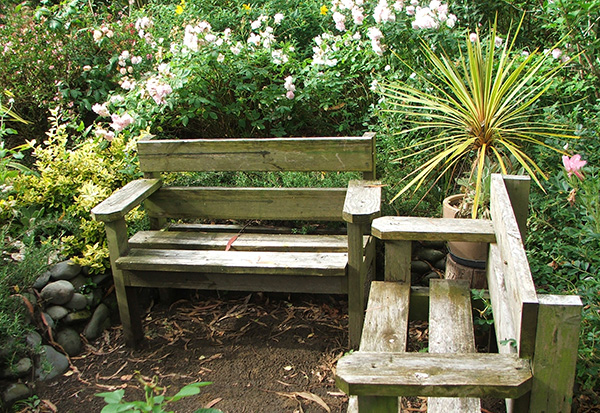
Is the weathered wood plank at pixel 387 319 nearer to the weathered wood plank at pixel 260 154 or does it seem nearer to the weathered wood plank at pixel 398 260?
the weathered wood plank at pixel 398 260

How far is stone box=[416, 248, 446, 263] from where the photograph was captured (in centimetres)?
359

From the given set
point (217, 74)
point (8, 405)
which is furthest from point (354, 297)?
point (217, 74)

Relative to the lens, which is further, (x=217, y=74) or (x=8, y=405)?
(x=217, y=74)

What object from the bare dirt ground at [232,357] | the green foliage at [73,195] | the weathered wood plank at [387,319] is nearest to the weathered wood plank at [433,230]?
the weathered wood plank at [387,319]

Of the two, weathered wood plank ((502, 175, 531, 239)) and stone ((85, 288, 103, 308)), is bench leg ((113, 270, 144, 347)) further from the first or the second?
weathered wood plank ((502, 175, 531, 239))

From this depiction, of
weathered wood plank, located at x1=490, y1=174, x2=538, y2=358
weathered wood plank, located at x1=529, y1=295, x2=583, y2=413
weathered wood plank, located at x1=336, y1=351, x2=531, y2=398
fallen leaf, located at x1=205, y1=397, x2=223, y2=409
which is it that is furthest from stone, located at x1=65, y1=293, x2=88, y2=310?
weathered wood plank, located at x1=529, y1=295, x2=583, y2=413

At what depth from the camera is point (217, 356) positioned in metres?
3.16

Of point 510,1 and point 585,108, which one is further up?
point 510,1

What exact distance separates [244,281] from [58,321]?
1097 mm

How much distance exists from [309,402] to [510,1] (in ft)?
11.3

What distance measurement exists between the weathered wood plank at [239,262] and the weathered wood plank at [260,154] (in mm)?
530

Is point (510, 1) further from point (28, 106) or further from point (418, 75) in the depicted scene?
point (28, 106)

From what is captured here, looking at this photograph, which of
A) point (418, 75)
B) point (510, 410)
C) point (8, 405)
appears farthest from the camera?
point (418, 75)

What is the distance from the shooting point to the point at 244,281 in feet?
10.0
